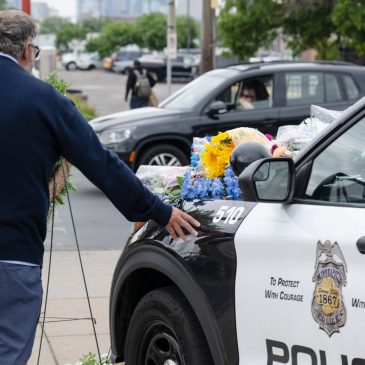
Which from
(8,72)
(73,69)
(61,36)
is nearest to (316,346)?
(8,72)

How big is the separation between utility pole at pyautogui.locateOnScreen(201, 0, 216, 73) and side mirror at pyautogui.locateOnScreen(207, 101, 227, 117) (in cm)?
1065

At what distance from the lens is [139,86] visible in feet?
74.3

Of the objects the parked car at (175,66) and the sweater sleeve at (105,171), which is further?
the parked car at (175,66)

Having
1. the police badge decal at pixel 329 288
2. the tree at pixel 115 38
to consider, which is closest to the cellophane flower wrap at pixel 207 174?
the police badge decal at pixel 329 288

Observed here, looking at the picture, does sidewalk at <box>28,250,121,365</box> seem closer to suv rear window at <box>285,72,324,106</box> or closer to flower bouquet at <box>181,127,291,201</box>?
flower bouquet at <box>181,127,291,201</box>

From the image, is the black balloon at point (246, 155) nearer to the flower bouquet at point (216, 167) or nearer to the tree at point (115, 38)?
the flower bouquet at point (216, 167)

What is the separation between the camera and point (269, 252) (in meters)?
3.86

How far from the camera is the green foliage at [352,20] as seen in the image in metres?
25.9

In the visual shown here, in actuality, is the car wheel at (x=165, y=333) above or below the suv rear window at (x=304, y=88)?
below

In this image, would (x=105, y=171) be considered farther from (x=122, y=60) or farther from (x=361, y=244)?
(x=122, y=60)

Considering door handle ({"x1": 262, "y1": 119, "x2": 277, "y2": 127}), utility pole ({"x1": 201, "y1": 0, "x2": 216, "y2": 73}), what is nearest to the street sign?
utility pole ({"x1": 201, "y1": 0, "x2": 216, "y2": 73})

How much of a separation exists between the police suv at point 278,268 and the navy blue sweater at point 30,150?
1.92 ft

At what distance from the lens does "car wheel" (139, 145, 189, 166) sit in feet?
47.3

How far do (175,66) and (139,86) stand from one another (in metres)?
42.2
